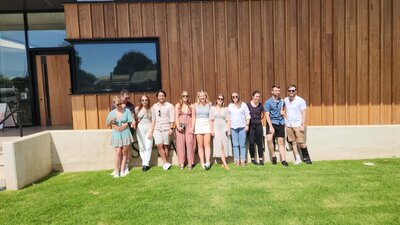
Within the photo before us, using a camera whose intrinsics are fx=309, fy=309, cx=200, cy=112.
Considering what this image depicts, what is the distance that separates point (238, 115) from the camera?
249 inches

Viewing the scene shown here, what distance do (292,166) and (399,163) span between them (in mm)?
2231

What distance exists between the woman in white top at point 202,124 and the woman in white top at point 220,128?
0.11m

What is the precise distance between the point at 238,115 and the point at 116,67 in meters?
3.19

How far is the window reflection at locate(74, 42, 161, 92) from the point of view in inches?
286

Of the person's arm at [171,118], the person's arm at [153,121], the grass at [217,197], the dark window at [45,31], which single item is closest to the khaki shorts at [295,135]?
the grass at [217,197]

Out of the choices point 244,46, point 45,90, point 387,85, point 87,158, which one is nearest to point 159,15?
point 244,46

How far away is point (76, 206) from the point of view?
4477 millimetres

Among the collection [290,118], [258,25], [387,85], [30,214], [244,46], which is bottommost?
[30,214]

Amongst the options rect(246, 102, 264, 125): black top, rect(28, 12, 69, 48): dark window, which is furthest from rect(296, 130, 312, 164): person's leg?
rect(28, 12, 69, 48): dark window

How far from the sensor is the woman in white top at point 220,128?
20.8ft

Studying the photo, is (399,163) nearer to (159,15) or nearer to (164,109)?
(164,109)

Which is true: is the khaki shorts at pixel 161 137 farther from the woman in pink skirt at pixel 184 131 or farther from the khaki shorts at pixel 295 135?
the khaki shorts at pixel 295 135

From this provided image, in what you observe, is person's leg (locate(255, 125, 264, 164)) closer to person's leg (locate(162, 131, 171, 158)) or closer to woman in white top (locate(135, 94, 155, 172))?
person's leg (locate(162, 131, 171, 158))

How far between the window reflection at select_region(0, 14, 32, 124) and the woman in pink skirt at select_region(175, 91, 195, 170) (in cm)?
560
